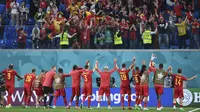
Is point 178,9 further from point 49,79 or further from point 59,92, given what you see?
point 59,92

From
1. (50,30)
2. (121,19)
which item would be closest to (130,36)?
(121,19)

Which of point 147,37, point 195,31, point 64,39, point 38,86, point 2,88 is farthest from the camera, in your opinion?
point 64,39

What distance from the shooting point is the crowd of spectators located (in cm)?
4738

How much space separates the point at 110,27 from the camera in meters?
47.5

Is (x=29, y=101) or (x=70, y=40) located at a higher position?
(x=70, y=40)

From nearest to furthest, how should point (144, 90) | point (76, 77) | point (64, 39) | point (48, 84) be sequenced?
point (144, 90) < point (76, 77) < point (48, 84) < point (64, 39)

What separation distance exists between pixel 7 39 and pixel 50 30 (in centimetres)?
287

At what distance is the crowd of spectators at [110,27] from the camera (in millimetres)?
47375

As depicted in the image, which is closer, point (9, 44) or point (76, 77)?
point (76, 77)

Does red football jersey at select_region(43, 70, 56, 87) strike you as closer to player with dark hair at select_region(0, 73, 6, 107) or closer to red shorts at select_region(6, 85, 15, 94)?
red shorts at select_region(6, 85, 15, 94)

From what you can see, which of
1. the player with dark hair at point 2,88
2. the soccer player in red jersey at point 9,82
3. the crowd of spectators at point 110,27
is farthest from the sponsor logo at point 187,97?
the player with dark hair at point 2,88

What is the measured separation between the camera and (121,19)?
48406mm

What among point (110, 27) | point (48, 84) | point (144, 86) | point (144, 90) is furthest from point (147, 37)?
point (48, 84)

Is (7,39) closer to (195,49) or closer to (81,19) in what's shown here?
(81,19)
